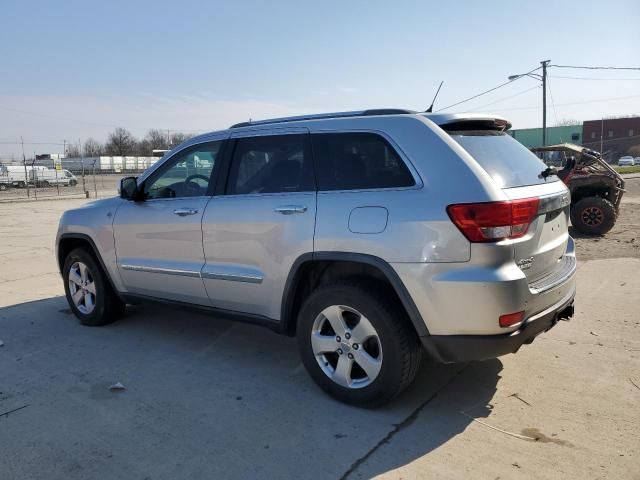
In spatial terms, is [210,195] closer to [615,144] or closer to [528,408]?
[528,408]

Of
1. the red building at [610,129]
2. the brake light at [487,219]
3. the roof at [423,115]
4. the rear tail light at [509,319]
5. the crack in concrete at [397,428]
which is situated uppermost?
the red building at [610,129]

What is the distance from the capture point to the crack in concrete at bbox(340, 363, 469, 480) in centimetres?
279

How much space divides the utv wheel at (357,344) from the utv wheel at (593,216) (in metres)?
7.90

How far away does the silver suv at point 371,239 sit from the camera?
9.70 feet

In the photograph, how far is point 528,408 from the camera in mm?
3391

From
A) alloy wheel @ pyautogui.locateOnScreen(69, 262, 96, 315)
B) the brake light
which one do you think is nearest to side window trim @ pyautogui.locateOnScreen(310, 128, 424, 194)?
the brake light

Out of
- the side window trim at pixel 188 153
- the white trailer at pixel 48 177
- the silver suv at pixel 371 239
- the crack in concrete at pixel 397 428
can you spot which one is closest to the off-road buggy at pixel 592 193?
the silver suv at pixel 371 239

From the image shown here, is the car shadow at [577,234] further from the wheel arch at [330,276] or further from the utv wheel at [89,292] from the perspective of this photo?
the utv wheel at [89,292]

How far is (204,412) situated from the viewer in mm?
3432

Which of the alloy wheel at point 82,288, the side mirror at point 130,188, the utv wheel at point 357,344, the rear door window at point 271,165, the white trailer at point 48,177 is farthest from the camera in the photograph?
the white trailer at point 48,177

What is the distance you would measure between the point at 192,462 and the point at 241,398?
2.56 ft

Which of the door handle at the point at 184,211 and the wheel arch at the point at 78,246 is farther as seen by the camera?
the wheel arch at the point at 78,246

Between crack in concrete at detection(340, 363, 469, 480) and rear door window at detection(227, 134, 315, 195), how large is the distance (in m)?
1.63

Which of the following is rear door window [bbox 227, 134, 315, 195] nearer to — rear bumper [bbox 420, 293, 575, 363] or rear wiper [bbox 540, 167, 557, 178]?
rear bumper [bbox 420, 293, 575, 363]
